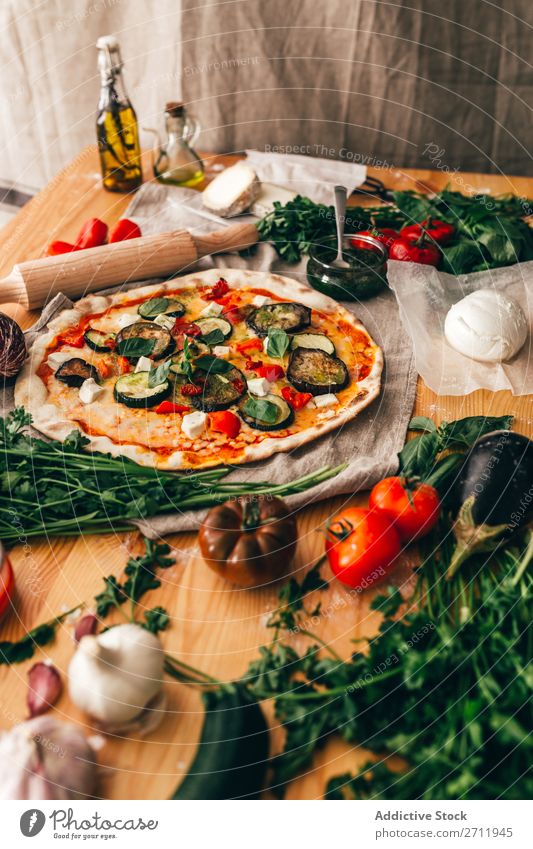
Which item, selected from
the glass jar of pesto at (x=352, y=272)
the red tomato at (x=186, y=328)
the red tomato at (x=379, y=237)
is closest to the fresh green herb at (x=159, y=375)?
the red tomato at (x=186, y=328)

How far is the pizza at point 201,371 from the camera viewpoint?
1959mm

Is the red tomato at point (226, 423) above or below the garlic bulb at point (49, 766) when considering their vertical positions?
above

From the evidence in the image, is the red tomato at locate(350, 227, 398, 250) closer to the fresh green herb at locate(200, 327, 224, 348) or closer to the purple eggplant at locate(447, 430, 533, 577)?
the fresh green herb at locate(200, 327, 224, 348)

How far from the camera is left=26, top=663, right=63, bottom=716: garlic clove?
1369 millimetres

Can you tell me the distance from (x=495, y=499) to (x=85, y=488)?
0.95 m

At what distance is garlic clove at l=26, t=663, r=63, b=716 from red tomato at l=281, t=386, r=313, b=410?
0.98m

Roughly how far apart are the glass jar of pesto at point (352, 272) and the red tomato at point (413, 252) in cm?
10

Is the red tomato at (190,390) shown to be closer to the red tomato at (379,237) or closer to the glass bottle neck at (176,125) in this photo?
the red tomato at (379,237)

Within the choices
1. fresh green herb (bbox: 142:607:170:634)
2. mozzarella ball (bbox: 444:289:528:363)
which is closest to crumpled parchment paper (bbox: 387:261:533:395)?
mozzarella ball (bbox: 444:289:528:363)

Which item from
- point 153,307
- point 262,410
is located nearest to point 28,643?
point 262,410

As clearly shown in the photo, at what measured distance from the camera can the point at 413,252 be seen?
254cm
